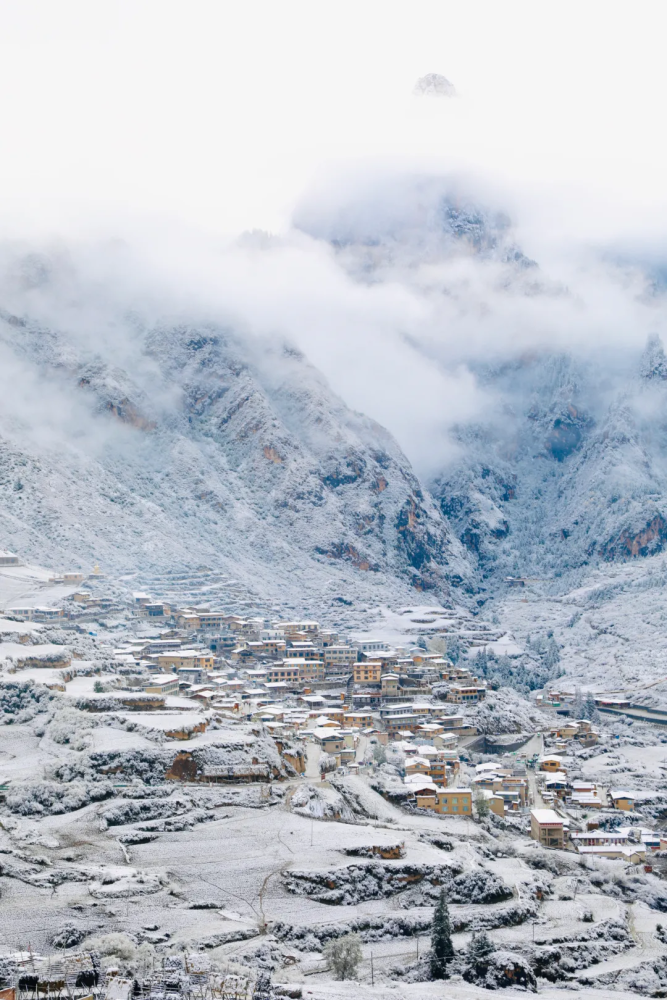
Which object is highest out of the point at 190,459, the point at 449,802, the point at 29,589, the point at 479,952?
the point at 190,459

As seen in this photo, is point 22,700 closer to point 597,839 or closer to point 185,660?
point 185,660

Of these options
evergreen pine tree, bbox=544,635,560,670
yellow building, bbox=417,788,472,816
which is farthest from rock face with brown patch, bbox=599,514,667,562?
yellow building, bbox=417,788,472,816

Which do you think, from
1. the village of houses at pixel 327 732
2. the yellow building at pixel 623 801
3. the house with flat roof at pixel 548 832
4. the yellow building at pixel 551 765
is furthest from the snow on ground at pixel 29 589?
the house with flat roof at pixel 548 832

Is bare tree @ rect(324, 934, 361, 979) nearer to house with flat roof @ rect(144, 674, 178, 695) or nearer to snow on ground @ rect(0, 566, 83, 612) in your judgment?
house with flat roof @ rect(144, 674, 178, 695)

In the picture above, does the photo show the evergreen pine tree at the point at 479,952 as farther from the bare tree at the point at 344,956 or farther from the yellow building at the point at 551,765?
the yellow building at the point at 551,765

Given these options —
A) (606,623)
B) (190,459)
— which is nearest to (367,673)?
(606,623)

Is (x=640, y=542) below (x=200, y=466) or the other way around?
below

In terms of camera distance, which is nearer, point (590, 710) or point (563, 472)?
point (590, 710)
